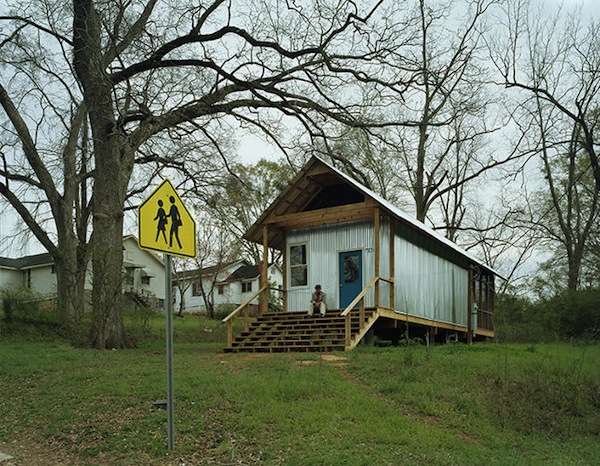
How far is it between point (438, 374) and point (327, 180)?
10161mm

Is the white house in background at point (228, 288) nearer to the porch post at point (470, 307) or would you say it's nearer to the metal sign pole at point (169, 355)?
the porch post at point (470, 307)

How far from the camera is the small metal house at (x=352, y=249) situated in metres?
18.4

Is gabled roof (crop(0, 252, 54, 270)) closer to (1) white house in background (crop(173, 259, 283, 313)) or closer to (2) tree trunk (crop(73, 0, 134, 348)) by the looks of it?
A: (1) white house in background (crop(173, 259, 283, 313))

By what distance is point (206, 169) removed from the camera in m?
21.3

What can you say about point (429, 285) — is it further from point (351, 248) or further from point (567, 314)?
point (567, 314)

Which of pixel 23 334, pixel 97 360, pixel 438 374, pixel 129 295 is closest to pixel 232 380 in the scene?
pixel 438 374

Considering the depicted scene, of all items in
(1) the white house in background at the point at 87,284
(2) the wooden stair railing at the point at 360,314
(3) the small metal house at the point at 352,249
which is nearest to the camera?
(2) the wooden stair railing at the point at 360,314

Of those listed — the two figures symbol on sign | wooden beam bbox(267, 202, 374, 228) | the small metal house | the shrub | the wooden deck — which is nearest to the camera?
the two figures symbol on sign

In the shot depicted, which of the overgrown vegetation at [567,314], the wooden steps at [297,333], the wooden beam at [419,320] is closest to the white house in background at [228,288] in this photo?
the overgrown vegetation at [567,314]

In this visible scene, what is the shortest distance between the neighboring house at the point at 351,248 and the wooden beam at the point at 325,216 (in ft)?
0.10

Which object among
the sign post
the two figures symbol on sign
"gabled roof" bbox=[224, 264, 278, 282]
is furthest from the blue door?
"gabled roof" bbox=[224, 264, 278, 282]

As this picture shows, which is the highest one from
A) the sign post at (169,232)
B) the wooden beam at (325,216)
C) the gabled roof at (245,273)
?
the wooden beam at (325,216)

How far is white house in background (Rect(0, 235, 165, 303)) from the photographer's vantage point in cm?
4381

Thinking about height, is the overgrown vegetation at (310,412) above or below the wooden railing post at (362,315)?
below
